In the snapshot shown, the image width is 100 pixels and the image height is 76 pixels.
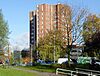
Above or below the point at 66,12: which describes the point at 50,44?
A: below

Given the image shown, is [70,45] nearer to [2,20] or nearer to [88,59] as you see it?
[88,59]

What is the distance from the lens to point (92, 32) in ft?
217

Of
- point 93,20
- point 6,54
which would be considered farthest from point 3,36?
point 93,20

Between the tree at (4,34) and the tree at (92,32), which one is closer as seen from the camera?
the tree at (92,32)

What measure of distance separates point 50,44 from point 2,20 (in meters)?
20.4

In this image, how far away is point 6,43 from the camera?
86.2m

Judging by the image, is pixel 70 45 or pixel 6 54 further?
pixel 6 54

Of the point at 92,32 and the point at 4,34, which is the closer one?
the point at 92,32

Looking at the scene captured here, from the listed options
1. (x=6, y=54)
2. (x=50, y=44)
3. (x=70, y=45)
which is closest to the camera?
(x=70, y=45)

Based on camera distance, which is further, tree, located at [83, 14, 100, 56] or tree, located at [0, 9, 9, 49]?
tree, located at [0, 9, 9, 49]

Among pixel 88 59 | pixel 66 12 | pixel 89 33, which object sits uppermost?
pixel 66 12

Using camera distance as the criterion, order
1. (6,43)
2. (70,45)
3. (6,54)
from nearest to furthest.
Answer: (70,45), (6,43), (6,54)

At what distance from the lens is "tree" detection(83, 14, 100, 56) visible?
211 ft

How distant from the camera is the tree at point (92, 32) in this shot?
211 ft
